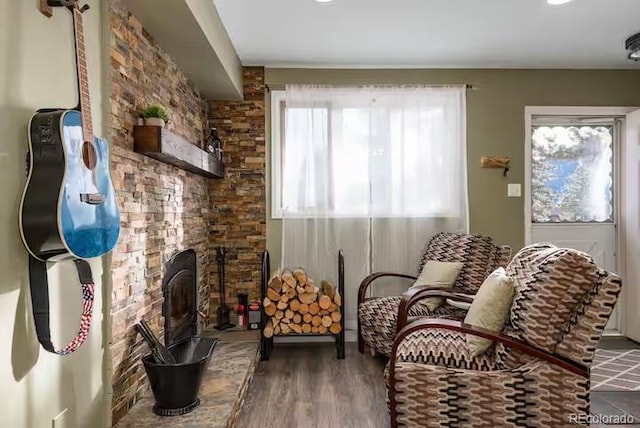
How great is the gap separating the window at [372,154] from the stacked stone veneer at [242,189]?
231 mm

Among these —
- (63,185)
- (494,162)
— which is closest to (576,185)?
(494,162)

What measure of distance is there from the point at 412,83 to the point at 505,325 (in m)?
2.51

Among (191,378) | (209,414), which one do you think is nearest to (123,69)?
(191,378)

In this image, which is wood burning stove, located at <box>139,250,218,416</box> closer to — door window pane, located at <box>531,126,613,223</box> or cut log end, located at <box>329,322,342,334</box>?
cut log end, located at <box>329,322,342,334</box>

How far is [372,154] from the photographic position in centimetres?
396

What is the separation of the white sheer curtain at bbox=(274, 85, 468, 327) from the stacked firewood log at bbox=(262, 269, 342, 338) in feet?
1.51

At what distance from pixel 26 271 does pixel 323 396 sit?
194 cm

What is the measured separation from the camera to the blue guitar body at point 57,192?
4.35 feet

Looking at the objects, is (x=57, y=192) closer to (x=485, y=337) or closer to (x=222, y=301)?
(x=485, y=337)

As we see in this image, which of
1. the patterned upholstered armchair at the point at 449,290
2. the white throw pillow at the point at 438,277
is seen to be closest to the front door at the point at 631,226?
the patterned upholstered armchair at the point at 449,290

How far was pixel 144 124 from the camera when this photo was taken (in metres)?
2.20

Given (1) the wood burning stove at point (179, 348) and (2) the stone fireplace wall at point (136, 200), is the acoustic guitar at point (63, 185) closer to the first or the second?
(2) the stone fireplace wall at point (136, 200)

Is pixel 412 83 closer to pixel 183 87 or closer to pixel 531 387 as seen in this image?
pixel 183 87

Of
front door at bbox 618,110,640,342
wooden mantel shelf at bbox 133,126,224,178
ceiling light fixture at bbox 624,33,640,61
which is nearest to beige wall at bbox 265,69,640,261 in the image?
→ front door at bbox 618,110,640,342
